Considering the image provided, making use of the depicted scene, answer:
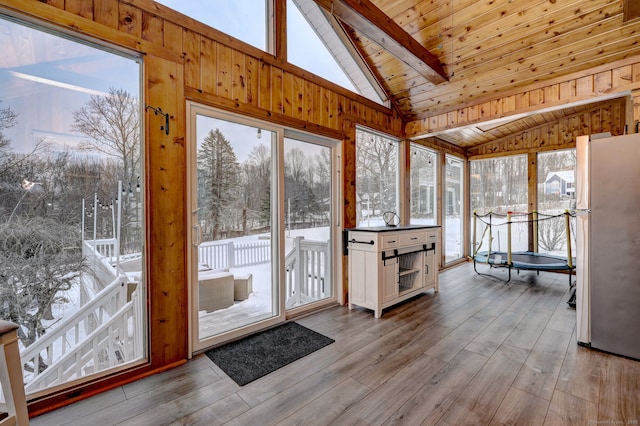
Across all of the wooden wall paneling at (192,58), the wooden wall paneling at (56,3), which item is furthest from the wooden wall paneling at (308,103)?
the wooden wall paneling at (56,3)

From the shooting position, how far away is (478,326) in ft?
9.48

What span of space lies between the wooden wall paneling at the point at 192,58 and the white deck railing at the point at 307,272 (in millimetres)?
1888

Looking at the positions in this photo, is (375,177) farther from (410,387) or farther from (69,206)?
(69,206)

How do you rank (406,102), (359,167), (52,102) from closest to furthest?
(52,102) < (359,167) < (406,102)

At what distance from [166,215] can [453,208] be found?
554cm

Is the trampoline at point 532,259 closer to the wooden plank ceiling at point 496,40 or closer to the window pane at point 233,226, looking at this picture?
the wooden plank ceiling at point 496,40

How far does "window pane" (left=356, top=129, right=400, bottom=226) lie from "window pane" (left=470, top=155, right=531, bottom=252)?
223 centimetres

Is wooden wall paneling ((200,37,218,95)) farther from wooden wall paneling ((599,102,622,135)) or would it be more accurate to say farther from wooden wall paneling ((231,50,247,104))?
wooden wall paneling ((599,102,622,135))

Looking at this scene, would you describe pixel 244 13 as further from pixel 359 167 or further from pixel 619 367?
pixel 619 367

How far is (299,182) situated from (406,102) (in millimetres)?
2356

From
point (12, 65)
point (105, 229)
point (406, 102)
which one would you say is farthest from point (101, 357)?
point (406, 102)

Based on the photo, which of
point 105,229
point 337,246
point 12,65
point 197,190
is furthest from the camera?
point 337,246

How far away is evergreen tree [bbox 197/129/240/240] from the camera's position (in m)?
2.51

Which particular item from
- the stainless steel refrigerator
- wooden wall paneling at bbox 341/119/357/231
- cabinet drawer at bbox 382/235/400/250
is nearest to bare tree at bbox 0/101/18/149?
wooden wall paneling at bbox 341/119/357/231
